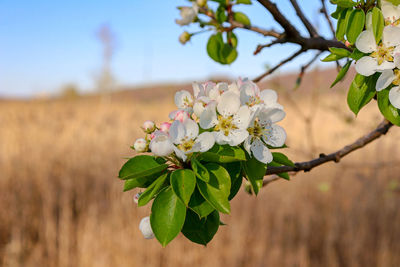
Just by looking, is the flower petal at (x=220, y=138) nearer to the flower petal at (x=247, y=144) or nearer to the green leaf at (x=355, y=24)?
the flower petal at (x=247, y=144)

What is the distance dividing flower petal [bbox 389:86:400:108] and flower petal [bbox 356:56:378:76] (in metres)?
0.03

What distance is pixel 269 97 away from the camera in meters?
0.40

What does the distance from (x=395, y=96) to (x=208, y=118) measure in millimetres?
185

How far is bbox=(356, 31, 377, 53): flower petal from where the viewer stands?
1.14 feet

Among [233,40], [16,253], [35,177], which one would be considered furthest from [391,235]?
[35,177]

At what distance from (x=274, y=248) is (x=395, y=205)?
961 millimetres

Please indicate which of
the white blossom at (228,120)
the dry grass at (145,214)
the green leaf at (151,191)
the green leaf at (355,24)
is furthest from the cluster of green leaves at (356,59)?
the dry grass at (145,214)

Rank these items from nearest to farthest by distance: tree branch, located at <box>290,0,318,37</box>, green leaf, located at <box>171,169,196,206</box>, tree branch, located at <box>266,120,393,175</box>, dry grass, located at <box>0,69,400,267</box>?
1. green leaf, located at <box>171,169,196,206</box>
2. tree branch, located at <box>266,120,393,175</box>
3. tree branch, located at <box>290,0,318,37</box>
4. dry grass, located at <box>0,69,400,267</box>

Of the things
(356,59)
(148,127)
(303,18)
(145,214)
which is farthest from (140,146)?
(145,214)

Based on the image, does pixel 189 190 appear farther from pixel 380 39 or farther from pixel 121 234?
pixel 121 234

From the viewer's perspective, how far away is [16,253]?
1816 mm

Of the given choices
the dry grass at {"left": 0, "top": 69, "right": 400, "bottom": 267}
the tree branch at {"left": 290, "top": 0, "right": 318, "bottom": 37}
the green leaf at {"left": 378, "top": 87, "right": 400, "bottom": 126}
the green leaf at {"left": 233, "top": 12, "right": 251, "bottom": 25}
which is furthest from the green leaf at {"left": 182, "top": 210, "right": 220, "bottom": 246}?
the dry grass at {"left": 0, "top": 69, "right": 400, "bottom": 267}

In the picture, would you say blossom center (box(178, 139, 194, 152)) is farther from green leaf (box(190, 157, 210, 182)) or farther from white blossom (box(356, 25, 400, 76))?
white blossom (box(356, 25, 400, 76))

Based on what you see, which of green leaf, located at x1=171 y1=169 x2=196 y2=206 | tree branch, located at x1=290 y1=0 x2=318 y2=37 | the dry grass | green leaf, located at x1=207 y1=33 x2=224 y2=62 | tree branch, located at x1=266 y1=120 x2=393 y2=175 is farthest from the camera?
the dry grass
